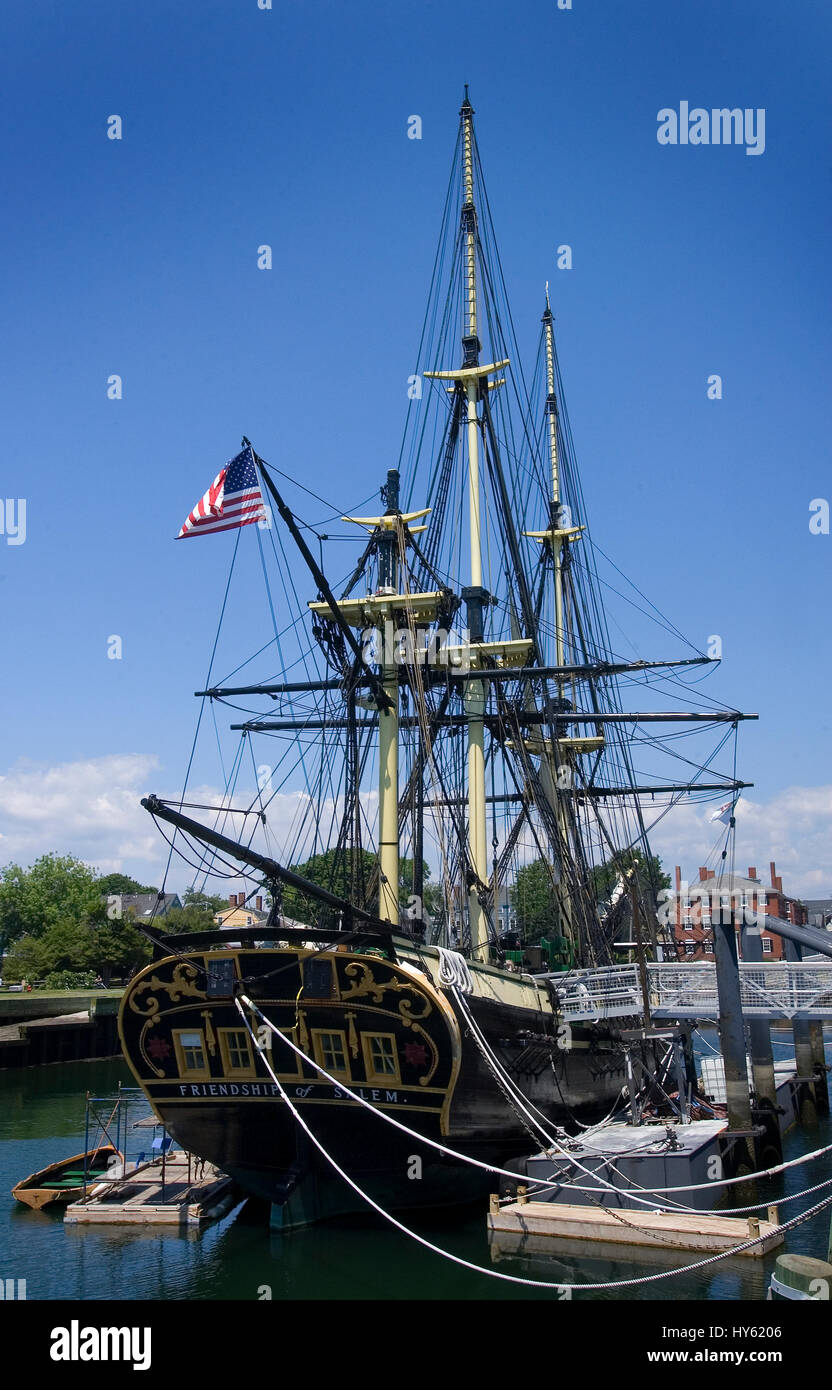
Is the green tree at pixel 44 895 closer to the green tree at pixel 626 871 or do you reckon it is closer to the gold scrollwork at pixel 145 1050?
the green tree at pixel 626 871

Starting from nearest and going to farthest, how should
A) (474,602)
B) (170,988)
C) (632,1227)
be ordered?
(632,1227), (170,988), (474,602)

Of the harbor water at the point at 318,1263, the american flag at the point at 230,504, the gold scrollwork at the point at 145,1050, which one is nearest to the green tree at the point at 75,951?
the harbor water at the point at 318,1263

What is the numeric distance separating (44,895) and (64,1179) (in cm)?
5777

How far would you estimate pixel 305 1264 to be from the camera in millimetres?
18984

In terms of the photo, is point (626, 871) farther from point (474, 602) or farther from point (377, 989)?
point (377, 989)

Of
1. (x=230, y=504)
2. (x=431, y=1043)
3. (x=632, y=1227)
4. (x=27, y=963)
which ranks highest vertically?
(x=230, y=504)

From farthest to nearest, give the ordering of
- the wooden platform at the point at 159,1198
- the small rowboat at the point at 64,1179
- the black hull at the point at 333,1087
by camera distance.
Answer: the small rowboat at the point at 64,1179 → the wooden platform at the point at 159,1198 → the black hull at the point at 333,1087

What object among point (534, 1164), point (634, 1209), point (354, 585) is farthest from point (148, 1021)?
point (354, 585)

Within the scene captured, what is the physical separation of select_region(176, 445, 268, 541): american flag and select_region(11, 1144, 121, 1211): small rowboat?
1422cm

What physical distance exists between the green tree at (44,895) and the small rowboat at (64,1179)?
50.6m

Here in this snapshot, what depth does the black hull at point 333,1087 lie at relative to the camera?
767 inches

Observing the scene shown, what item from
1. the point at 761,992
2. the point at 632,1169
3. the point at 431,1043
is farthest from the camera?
the point at 761,992

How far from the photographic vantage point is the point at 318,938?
19812mm

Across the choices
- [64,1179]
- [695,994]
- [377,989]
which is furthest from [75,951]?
[377,989]
